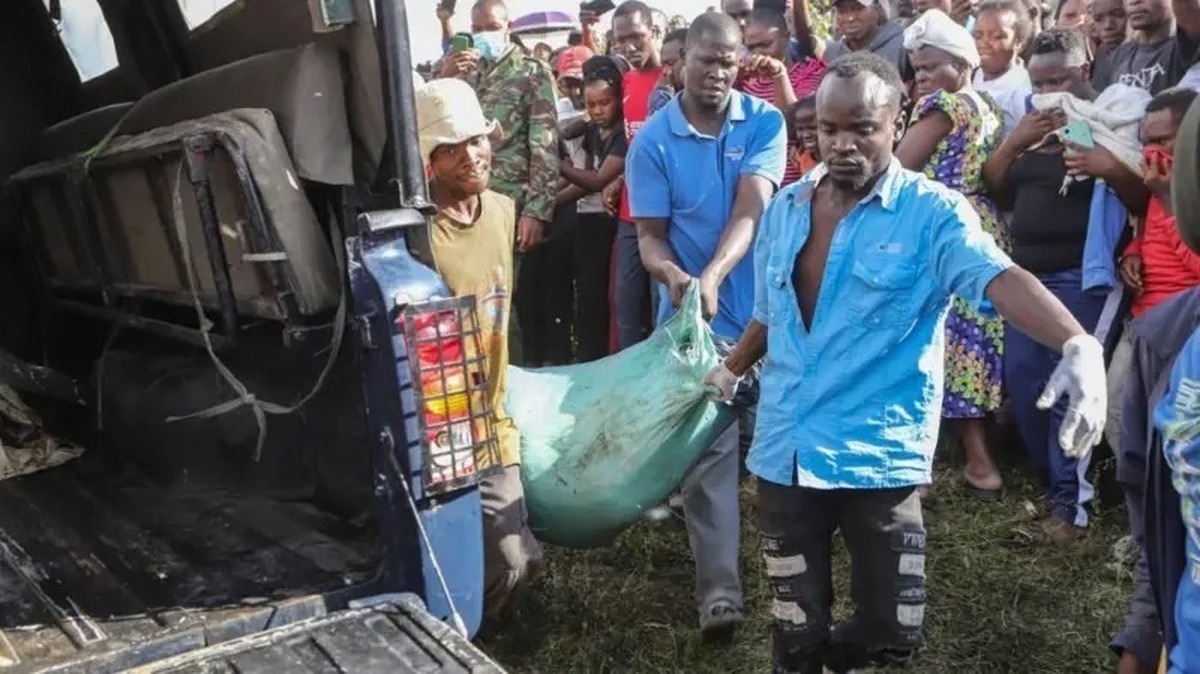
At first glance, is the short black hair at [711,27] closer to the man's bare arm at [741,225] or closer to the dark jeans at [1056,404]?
the man's bare arm at [741,225]

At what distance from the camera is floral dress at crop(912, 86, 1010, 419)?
462 centimetres

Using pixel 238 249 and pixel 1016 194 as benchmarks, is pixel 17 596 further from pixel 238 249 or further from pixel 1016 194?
pixel 1016 194

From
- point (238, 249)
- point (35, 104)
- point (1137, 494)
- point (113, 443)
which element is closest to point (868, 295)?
point (1137, 494)

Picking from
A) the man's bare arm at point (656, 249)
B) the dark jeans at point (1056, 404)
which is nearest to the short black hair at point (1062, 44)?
the dark jeans at point (1056, 404)

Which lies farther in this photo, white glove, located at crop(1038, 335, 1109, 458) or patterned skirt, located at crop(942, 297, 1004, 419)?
patterned skirt, located at crop(942, 297, 1004, 419)

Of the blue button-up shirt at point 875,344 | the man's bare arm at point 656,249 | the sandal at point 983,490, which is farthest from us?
the sandal at point 983,490

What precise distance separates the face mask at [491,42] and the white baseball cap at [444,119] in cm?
285

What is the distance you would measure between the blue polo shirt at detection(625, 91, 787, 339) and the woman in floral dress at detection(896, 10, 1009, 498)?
917 mm

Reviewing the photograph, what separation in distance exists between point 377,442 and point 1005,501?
10.2 feet

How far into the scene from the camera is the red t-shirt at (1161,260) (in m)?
3.79

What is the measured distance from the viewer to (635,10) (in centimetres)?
634

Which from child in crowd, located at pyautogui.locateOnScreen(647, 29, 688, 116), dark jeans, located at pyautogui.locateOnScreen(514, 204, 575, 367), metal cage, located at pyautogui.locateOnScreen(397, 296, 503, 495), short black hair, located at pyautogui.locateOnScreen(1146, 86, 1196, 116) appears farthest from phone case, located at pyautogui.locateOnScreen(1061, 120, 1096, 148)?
dark jeans, located at pyautogui.locateOnScreen(514, 204, 575, 367)

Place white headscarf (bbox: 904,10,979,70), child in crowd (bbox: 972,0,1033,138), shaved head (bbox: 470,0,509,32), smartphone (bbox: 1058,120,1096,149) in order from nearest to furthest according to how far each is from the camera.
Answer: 1. smartphone (bbox: 1058,120,1096,149)
2. white headscarf (bbox: 904,10,979,70)
3. child in crowd (bbox: 972,0,1033,138)
4. shaved head (bbox: 470,0,509,32)

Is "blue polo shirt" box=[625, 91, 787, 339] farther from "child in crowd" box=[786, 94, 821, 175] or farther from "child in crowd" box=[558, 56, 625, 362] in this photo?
"child in crowd" box=[558, 56, 625, 362]
